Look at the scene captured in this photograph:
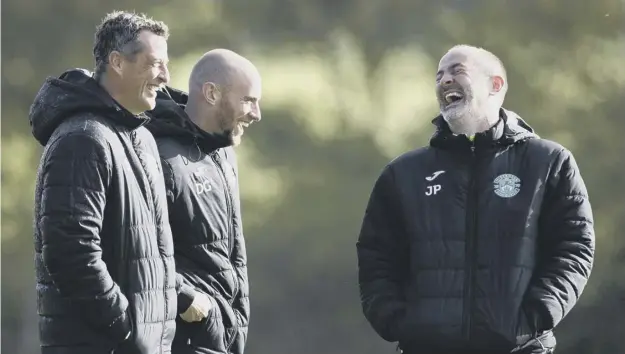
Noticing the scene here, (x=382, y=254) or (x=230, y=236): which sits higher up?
(x=230, y=236)

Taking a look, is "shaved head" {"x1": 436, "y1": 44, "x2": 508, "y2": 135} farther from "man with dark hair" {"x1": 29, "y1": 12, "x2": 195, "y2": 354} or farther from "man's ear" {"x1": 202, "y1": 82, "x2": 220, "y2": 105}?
"man with dark hair" {"x1": 29, "y1": 12, "x2": 195, "y2": 354}

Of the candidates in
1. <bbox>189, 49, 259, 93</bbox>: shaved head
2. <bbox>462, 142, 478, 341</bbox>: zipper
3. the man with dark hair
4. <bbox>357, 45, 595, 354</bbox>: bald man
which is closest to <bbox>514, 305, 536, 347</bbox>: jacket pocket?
<bbox>357, 45, 595, 354</bbox>: bald man

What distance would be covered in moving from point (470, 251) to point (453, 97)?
20.6 inches

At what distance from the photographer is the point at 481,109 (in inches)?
152

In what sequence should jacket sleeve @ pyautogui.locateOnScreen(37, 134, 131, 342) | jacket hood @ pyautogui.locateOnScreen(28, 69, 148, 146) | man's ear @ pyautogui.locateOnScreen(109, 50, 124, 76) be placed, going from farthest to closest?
man's ear @ pyautogui.locateOnScreen(109, 50, 124, 76) → jacket hood @ pyautogui.locateOnScreen(28, 69, 148, 146) → jacket sleeve @ pyautogui.locateOnScreen(37, 134, 131, 342)

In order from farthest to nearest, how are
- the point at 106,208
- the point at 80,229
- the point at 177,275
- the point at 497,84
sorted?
the point at 497,84 → the point at 177,275 → the point at 106,208 → the point at 80,229

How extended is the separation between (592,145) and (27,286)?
10.3 feet

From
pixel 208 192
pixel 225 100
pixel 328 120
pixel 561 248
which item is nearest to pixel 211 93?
pixel 225 100

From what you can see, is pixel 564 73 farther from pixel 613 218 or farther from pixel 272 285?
pixel 272 285

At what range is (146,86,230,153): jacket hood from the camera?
3881 millimetres

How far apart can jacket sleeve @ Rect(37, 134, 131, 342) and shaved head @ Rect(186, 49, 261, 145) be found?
91cm

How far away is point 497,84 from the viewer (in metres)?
3.92

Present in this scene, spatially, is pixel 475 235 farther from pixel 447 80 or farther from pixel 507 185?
pixel 447 80

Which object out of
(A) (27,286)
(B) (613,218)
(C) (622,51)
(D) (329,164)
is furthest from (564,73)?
(A) (27,286)
